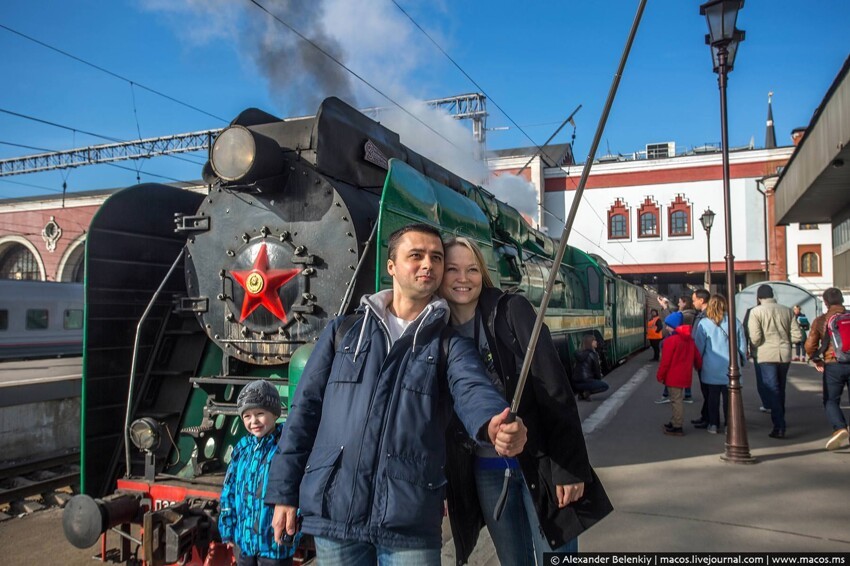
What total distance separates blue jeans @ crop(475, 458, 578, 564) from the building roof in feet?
33.7

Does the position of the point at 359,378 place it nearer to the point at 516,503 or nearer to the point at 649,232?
the point at 516,503

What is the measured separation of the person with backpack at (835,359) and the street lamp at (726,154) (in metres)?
0.89

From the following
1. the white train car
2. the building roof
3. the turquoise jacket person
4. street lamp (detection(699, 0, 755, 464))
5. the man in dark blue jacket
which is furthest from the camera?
the white train car

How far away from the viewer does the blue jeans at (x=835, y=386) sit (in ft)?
21.0

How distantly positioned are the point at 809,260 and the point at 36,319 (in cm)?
3568

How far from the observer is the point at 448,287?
245 centimetres

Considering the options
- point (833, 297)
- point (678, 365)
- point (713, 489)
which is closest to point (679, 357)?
point (678, 365)

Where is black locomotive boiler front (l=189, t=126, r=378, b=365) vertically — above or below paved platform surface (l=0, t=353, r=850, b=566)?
above

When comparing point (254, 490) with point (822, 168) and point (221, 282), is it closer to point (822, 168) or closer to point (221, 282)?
point (221, 282)

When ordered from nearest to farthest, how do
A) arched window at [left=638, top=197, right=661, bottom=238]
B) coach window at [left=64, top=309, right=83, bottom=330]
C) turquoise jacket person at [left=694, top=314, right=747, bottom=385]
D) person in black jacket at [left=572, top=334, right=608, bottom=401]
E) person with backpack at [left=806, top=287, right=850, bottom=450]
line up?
person with backpack at [left=806, top=287, right=850, bottom=450] → turquoise jacket person at [left=694, top=314, right=747, bottom=385] → person in black jacket at [left=572, top=334, right=608, bottom=401] → coach window at [left=64, top=309, right=83, bottom=330] → arched window at [left=638, top=197, right=661, bottom=238]

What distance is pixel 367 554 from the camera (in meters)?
2.04

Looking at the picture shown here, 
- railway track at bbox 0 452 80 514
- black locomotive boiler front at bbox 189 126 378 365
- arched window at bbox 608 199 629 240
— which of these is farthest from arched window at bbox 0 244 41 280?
black locomotive boiler front at bbox 189 126 378 365

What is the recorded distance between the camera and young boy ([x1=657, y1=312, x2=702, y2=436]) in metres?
7.49

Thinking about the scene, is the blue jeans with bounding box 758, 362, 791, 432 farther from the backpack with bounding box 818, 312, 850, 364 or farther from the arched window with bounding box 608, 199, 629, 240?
the arched window with bounding box 608, 199, 629, 240
